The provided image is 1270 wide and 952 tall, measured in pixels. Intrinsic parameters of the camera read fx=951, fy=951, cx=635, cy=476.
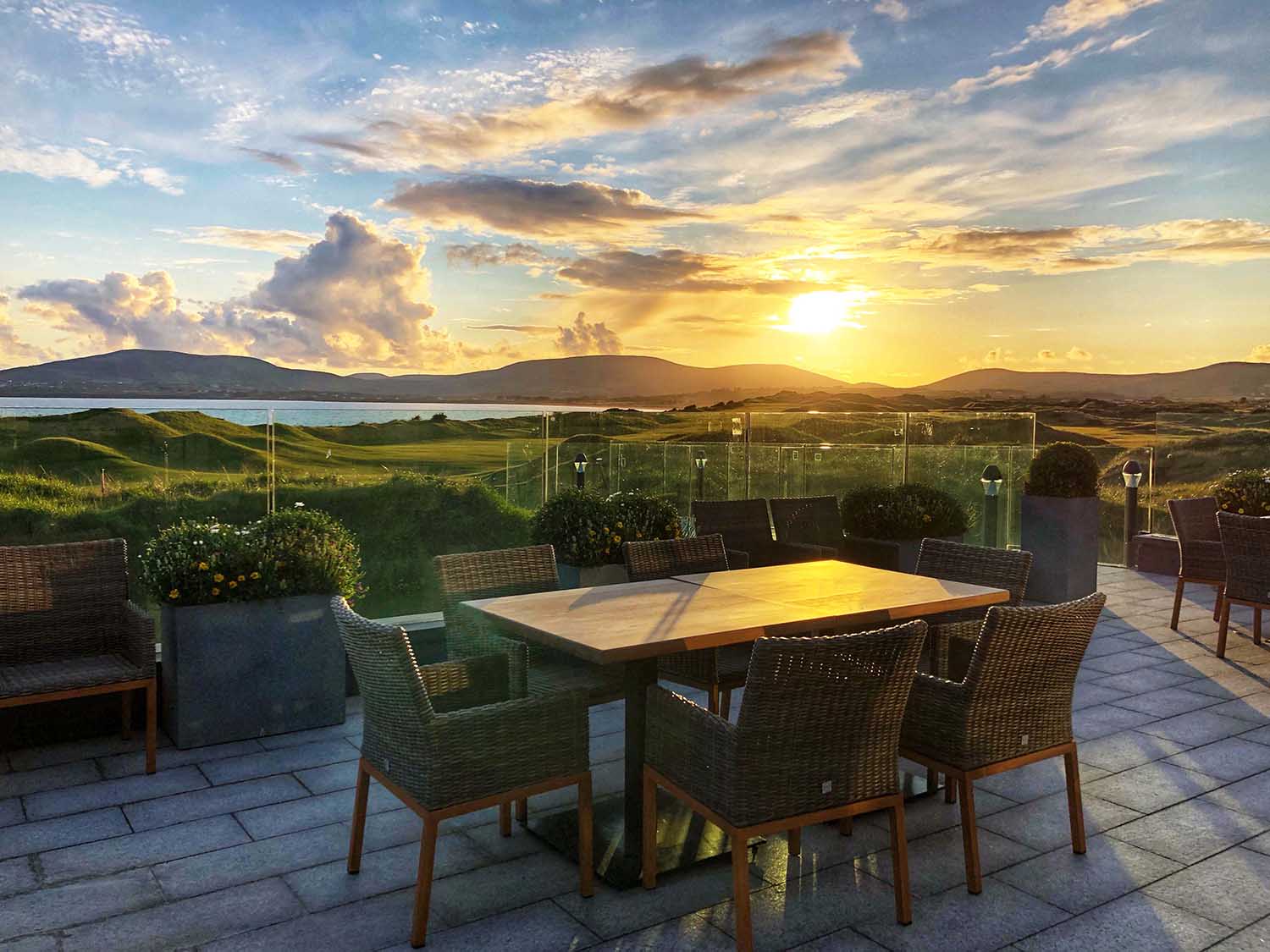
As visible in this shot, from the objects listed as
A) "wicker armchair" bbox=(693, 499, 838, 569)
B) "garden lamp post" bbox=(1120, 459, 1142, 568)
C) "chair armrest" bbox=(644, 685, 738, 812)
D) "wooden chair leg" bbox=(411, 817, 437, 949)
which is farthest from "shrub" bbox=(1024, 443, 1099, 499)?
"wooden chair leg" bbox=(411, 817, 437, 949)

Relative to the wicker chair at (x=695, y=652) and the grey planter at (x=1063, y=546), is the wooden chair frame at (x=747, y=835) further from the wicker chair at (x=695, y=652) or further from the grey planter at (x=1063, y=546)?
the grey planter at (x=1063, y=546)

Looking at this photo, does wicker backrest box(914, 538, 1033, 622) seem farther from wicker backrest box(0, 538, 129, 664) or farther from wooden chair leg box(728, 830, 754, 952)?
wicker backrest box(0, 538, 129, 664)

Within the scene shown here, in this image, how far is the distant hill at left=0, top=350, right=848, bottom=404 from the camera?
648 cm

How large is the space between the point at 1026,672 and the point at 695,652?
1455 millimetres

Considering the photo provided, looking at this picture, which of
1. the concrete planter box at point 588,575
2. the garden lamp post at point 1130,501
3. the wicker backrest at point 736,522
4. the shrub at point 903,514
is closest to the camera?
the concrete planter box at point 588,575

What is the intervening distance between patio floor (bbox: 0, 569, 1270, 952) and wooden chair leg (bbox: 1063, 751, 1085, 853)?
53 millimetres

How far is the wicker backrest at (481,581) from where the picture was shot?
377 centimetres

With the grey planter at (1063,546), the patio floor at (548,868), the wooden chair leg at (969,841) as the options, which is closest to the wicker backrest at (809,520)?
the grey planter at (1063,546)

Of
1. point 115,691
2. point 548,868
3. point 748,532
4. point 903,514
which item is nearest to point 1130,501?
point 903,514

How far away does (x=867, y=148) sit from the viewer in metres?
10.1

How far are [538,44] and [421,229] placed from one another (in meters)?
3.74

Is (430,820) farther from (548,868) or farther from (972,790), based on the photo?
(972,790)

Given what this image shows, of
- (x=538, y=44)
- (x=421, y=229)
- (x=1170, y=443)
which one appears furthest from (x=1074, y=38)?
(x=421, y=229)

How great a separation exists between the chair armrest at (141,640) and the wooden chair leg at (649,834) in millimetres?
2333
